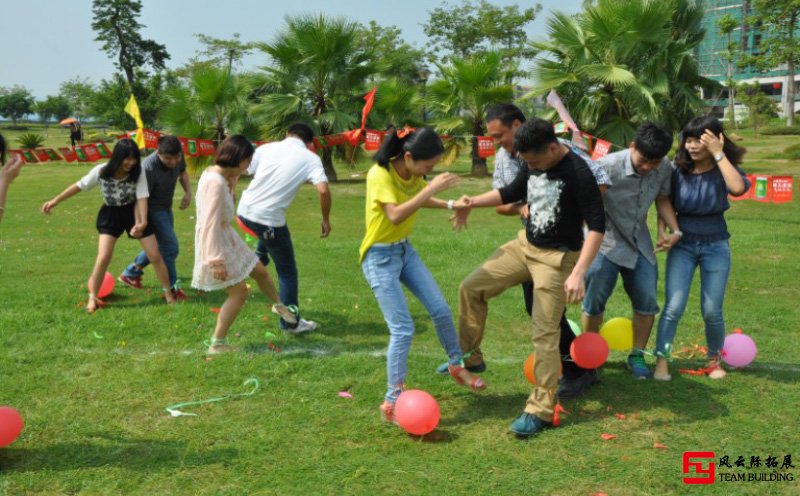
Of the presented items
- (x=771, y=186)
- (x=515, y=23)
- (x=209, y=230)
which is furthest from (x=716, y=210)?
(x=515, y=23)

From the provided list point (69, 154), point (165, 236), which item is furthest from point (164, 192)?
point (69, 154)

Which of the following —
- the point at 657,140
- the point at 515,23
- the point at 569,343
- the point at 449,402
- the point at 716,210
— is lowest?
the point at 449,402

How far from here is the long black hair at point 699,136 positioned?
15.8 ft

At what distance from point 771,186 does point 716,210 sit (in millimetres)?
8767

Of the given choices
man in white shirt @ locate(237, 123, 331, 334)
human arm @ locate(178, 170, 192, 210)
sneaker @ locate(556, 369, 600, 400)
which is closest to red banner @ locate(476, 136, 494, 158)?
human arm @ locate(178, 170, 192, 210)

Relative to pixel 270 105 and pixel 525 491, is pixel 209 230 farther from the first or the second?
pixel 270 105

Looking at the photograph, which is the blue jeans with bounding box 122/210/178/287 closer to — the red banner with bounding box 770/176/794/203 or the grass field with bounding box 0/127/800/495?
the grass field with bounding box 0/127/800/495

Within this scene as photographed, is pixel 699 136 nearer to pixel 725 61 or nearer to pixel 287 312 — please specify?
pixel 287 312

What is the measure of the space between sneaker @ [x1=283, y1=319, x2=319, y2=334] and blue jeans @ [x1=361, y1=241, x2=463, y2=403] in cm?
208

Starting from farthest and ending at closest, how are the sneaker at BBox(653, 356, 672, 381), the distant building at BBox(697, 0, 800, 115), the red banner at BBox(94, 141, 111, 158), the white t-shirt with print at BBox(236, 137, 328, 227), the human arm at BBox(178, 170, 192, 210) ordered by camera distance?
the distant building at BBox(697, 0, 800, 115)
the red banner at BBox(94, 141, 111, 158)
the human arm at BBox(178, 170, 192, 210)
the white t-shirt with print at BBox(236, 137, 328, 227)
the sneaker at BBox(653, 356, 672, 381)

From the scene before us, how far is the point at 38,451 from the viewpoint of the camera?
3953 millimetres

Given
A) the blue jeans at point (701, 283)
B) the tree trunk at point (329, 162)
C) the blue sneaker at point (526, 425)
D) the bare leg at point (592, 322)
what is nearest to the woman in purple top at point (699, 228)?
the blue jeans at point (701, 283)

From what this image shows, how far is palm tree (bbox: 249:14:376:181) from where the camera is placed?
70.1 ft

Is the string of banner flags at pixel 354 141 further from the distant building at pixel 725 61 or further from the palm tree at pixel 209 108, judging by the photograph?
the distant building at pixel 725 61
